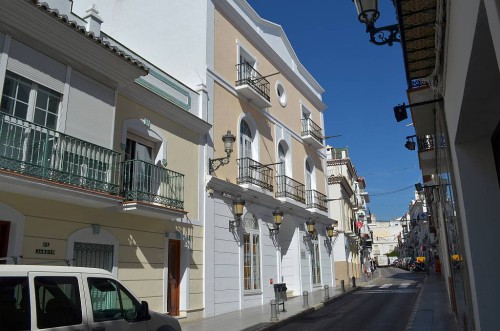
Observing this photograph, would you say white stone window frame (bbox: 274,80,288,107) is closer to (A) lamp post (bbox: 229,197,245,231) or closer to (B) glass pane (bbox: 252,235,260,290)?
(B) glass pane (bbox: 252,235,260,290)

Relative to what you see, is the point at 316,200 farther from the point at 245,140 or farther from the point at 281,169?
the point at 245,140

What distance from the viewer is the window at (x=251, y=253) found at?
1644cm

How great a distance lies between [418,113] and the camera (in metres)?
8.26

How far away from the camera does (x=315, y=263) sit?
23688 millimetres

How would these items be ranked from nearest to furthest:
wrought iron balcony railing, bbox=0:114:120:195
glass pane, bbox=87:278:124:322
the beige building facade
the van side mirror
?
glass pane, bbox=87:278:124:322, the van side mirror, wrought iron balcony railing, bbox=0:114:120:195, the beige building facade

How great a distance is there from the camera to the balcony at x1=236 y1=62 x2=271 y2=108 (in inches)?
688

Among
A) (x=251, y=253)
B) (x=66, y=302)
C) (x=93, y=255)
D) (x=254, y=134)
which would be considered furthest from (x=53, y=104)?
(x=254, y=134)

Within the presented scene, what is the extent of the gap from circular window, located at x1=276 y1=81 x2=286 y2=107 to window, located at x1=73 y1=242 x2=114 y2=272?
44.6ft

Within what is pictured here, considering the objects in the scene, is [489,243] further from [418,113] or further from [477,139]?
[418,113]

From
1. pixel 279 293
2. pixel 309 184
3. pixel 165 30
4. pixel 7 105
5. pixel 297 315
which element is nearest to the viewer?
pixel 7 105

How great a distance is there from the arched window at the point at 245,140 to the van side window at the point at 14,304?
13175 mm

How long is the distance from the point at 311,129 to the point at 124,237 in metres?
16.4

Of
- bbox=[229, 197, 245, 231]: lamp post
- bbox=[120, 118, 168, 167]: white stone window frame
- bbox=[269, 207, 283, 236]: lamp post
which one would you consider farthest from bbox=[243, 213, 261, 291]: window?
bbox=[120, 118, 168, 167]: white stone window frame

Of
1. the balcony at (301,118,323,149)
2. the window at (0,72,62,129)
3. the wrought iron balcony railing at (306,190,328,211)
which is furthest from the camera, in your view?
the balcony at (301,118,323,149)
